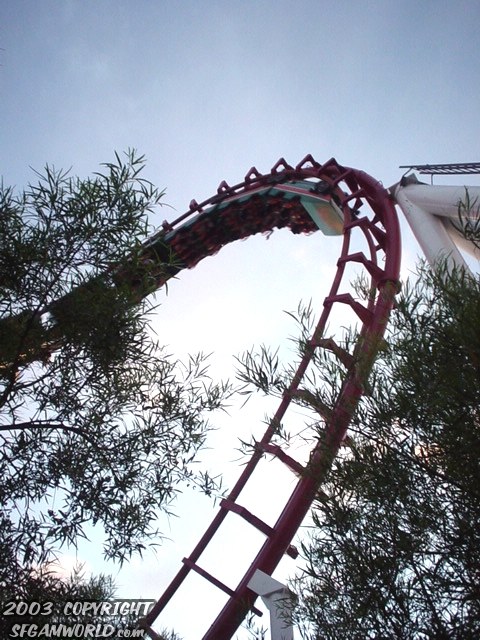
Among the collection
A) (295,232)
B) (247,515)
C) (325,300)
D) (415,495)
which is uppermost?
(295,232)

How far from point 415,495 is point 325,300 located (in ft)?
16.8

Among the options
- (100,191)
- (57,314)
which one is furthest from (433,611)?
(100,191)

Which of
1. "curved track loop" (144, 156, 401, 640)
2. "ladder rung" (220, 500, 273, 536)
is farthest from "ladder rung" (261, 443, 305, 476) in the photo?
"ladder rung" (220, 500, 273, 536)

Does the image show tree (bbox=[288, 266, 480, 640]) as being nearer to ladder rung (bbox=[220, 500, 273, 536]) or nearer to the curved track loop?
the curved track loop

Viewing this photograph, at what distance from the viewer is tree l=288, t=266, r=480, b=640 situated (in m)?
2.40

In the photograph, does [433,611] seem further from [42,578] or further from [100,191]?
[100,191]

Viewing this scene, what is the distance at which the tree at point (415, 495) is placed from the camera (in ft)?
7.87

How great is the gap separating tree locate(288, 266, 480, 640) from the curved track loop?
216 millimetres

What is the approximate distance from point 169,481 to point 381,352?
238cm

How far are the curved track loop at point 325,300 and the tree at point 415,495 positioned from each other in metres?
0.22

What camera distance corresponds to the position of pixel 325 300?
24.7 ft

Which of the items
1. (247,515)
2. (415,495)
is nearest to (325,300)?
(247,515)

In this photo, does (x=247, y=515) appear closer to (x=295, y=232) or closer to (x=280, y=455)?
(x=280, y=455)

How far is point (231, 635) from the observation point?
5223mm
